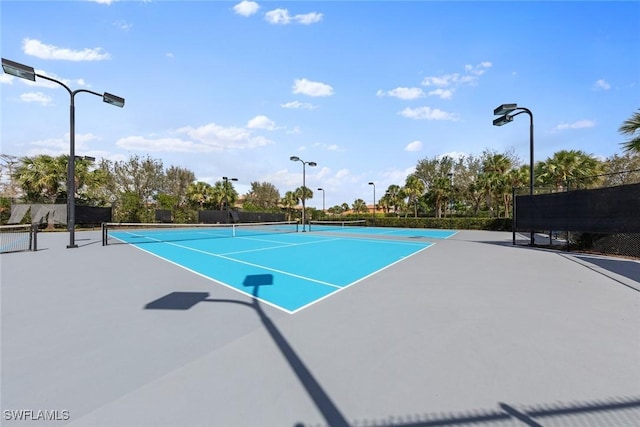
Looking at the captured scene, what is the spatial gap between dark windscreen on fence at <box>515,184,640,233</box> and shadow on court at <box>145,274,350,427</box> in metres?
12.6

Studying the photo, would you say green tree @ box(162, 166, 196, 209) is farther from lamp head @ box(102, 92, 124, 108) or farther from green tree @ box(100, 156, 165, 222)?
lamp head @ box(102, 92, 124, 108)

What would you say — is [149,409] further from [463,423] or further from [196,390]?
[463,423]

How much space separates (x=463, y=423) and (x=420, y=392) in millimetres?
454

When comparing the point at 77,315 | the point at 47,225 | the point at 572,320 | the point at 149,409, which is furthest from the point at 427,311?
the point at 47,225

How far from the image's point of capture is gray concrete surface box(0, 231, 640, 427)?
2.56m

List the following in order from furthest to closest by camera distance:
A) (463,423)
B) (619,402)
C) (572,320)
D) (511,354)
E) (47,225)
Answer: (47,225), (572,320), (511,354), (619,402), (463,423)

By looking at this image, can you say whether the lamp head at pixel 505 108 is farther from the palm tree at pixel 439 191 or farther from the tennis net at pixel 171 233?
the palm tree at pixel 439 191

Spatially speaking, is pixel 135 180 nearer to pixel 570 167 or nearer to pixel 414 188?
pixel 414 188

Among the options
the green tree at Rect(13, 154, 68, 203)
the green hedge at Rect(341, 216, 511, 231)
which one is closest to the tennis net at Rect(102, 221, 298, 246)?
the green tree at Rect(13, 154, 68, 203)

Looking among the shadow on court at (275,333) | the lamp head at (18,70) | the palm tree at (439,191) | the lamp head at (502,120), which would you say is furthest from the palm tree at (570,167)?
the lamp head at (18,70)

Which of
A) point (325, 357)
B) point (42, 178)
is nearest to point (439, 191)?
point (325, 357)

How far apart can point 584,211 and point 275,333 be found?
14298 millimetres

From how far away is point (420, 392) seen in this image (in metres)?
2.83

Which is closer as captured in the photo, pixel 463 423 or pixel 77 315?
pixel 463 423
